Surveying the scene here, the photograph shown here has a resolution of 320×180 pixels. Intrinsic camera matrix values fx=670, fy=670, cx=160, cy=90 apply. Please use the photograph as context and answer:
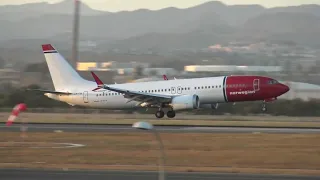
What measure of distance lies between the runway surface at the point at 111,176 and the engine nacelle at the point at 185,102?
1053 inches

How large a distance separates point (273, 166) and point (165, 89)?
88.1 feet

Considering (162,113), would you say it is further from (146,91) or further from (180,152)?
(180,152)

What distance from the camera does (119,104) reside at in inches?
2050

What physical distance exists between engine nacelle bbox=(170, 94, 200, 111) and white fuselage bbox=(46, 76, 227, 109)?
37.0 inches

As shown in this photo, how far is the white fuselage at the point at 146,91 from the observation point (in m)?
48.8

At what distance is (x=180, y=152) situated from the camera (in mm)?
27531

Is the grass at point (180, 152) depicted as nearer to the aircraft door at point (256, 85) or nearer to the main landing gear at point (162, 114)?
the aircraft door at point (256, 85)

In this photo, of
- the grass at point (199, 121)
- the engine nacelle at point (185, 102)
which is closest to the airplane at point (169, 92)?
the engine nacelle at point (185, 102)

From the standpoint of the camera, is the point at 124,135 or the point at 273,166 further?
the point at 124,135

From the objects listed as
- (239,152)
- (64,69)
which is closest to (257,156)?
(239,152)

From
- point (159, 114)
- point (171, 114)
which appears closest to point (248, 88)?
point (171, 114)

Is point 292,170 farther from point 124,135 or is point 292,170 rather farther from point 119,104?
point 119,104

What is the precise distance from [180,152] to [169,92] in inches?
888

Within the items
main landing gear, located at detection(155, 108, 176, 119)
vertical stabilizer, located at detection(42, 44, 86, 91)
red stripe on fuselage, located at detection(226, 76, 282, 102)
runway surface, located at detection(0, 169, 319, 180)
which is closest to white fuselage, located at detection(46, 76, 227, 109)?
vertical stabilizer, located at detection(42, 44, 86, 91)
